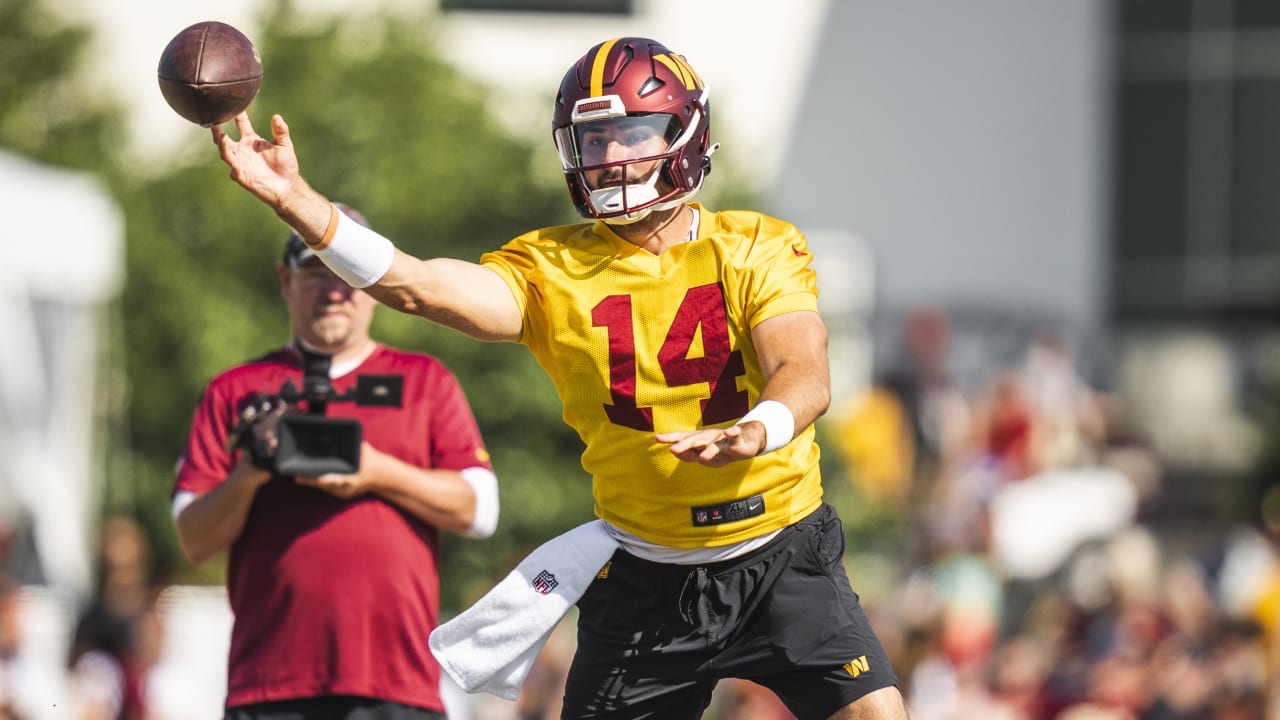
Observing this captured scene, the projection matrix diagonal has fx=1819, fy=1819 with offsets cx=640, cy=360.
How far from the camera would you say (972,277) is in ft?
66.9

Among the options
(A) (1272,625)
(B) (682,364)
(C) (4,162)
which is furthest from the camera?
(C) (4,162)

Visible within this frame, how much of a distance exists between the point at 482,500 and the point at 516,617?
71 centimetres

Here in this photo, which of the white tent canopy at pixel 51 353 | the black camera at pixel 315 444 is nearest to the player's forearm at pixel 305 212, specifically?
the black camera at pixel 315 444

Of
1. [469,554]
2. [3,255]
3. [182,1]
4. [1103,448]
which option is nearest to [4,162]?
[3,255]

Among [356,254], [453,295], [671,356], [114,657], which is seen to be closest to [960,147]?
[114,657]

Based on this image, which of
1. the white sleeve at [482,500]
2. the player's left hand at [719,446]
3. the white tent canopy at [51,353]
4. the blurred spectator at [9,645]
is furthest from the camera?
the white tent canopy at [51,353]

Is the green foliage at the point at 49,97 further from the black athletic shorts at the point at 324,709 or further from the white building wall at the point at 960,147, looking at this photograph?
the black athletic shorts at the point at 324,709

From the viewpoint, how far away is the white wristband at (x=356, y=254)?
15.6 feet

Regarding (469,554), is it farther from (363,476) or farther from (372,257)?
(372,257)

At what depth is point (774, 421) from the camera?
4.67 m

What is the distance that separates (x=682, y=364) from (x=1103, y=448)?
10.5m

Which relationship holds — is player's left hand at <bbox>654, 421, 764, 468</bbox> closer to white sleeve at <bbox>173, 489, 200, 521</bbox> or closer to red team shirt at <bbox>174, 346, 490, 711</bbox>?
red team shirt at <bbox>174, 346, 490, 711</bbox>

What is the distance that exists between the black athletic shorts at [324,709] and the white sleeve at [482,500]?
630 millimetres

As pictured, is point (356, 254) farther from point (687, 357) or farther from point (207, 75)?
point (687, 357)
